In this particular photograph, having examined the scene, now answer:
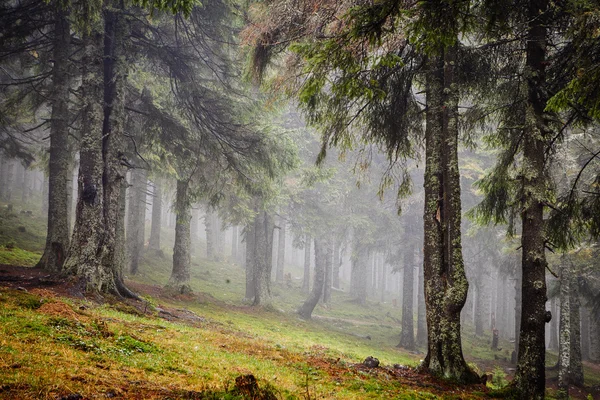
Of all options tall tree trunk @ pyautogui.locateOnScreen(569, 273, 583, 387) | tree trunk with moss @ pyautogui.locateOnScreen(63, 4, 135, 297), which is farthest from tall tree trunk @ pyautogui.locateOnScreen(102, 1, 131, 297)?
tall tree trunk @ pyautogui.locateOnScreen(569, 273, 583, 387)

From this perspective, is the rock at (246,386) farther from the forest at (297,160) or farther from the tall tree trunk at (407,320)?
the tall tree trunk at (407,320)

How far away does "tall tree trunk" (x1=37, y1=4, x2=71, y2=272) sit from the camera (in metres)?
11.9

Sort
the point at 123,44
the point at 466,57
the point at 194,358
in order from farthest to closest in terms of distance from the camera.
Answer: the point at 123,44 < the point at 466,57 < the point at 194,358

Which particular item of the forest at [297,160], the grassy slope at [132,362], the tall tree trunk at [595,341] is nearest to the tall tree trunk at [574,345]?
the forest at [297,160]

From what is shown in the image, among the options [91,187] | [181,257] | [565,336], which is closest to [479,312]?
[565,336]

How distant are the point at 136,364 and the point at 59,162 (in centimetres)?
1026

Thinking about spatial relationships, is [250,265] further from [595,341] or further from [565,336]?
[595,341]

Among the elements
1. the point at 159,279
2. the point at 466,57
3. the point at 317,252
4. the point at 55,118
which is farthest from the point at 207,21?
the point at 317,252

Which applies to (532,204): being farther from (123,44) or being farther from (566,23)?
(123,44)

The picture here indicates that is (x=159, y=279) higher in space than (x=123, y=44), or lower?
lower

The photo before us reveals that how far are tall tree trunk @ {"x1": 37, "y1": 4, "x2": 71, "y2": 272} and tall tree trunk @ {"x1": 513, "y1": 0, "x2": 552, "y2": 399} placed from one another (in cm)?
1347

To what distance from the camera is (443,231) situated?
812 cm

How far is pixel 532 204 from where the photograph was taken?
7.64 m

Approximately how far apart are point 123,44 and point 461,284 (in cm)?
1295
